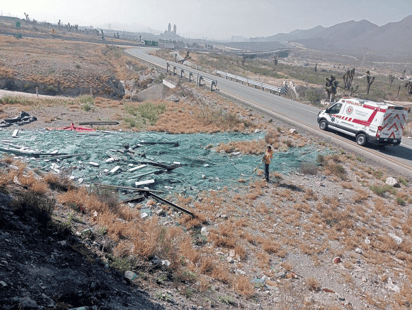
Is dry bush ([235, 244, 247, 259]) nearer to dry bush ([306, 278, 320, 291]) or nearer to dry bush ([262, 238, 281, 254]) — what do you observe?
dry bush ([262, 238, 281, 254])

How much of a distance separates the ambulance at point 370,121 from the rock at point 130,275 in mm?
14410

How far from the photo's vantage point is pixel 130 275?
5.81 m

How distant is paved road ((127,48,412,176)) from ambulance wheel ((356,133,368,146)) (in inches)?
11.0

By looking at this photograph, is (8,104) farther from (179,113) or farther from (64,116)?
(179,113)

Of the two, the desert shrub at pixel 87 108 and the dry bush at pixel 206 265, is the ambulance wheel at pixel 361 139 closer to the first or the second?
the dry bush at pixel 206 265

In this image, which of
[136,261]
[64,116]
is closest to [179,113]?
[64,116]

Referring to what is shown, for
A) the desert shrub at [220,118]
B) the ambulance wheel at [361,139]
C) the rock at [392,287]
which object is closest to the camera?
the rock at [392,287]

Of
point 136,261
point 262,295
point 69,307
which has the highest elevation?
point 69,307

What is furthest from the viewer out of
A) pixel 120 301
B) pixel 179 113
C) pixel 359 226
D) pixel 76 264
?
pixel 179 113

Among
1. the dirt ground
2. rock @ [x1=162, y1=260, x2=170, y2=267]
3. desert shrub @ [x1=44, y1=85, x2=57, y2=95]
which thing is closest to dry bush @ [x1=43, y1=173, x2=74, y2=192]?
the dirt ground

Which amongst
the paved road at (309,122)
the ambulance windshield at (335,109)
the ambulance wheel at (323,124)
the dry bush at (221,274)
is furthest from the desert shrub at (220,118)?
the dry bush at (221,274)

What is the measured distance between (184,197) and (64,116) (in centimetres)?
1407

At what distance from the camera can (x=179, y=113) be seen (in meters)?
24.6

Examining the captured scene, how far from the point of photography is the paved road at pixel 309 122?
1460cm
